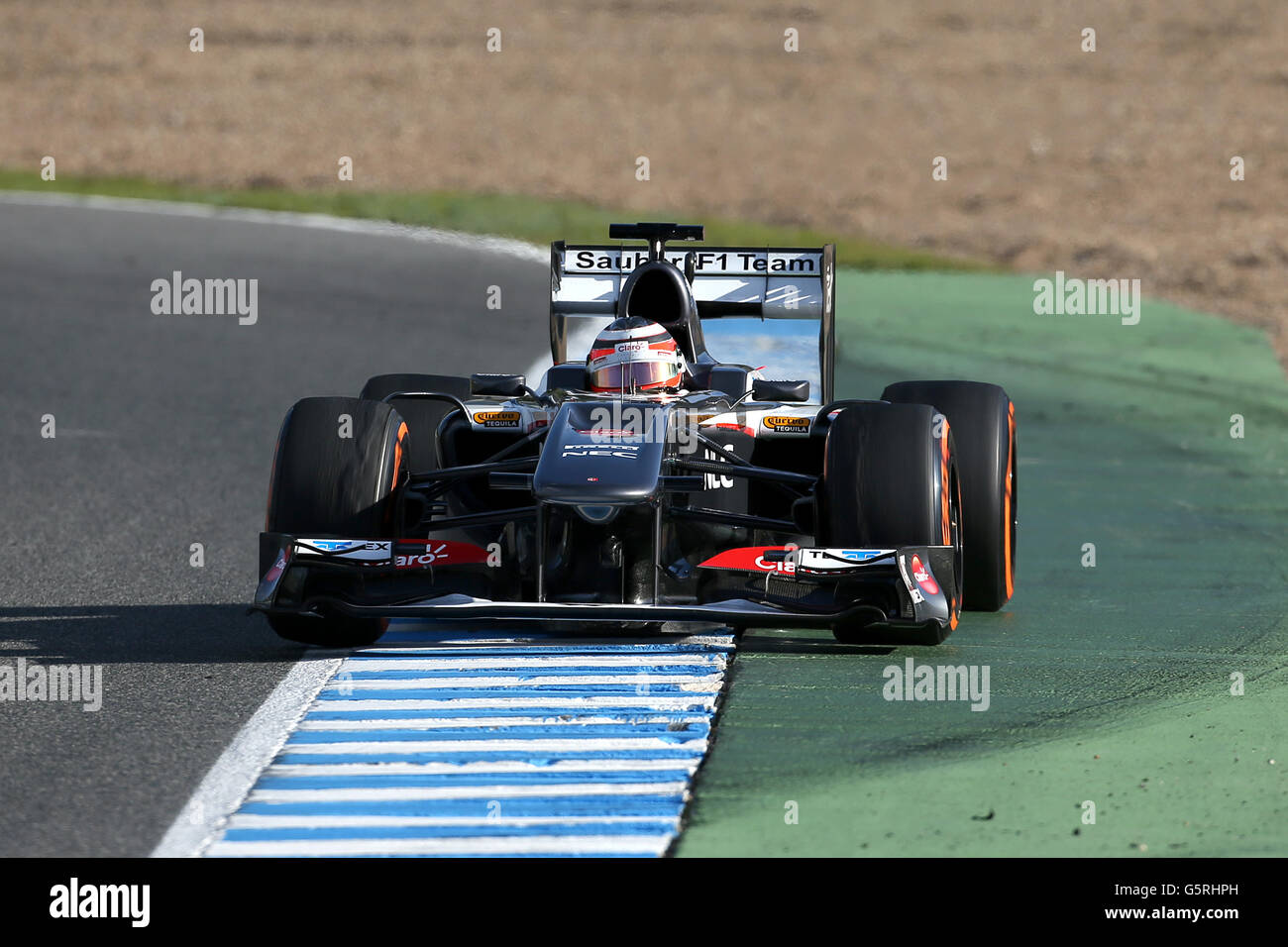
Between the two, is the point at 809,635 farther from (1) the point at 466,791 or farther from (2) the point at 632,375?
(1) the point at 466,791

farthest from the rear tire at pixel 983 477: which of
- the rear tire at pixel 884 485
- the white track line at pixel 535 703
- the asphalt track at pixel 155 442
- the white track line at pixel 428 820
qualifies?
the white track line at pixel 428 820

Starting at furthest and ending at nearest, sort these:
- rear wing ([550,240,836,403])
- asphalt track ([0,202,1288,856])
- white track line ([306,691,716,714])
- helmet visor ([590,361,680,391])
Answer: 1. rear wing ([550,240,836,403])
2. helmet visor ([590,361,680,391])
3. white track line ([306,691,716,714])
4. asphalt track ([0,202,1288,856])

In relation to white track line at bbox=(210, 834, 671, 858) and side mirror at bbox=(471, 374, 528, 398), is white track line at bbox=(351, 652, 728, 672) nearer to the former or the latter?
side mirror at bbox=(471, 374, 528, 398)

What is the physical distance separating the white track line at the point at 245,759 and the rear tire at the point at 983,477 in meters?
2.88

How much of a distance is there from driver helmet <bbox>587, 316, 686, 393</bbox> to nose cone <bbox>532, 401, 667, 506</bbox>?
1.33ft

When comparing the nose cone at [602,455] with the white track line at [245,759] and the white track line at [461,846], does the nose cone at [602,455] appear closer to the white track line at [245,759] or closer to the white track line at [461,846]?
the white track line at [245,759]

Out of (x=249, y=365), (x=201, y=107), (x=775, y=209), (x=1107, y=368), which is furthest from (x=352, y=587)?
(x=201, y=107)

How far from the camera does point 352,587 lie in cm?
833

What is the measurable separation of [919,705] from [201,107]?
33.1m

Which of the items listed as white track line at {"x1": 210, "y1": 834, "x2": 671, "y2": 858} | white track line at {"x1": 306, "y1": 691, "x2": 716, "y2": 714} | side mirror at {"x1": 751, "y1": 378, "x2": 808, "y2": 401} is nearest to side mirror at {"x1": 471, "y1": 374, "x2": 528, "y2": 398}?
side mirror at {"x1": 751, "y1": 378, "x2": 808, "y2": 401}

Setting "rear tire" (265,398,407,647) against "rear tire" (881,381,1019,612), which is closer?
"rear tire" (265,398,407,647)

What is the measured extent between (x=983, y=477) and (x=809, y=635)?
3.64ft

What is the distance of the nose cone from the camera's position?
809 centimetres
